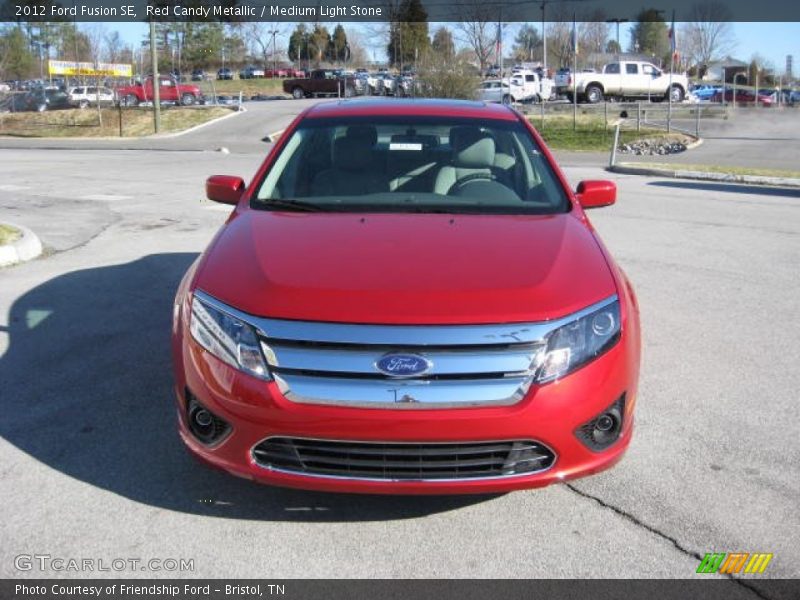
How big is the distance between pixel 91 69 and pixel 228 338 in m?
50.9

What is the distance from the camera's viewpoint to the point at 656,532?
11.0 ft

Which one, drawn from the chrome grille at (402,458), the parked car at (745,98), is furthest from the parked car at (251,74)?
the chrome grille at (402,458)

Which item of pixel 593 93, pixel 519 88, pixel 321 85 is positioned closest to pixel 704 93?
pixel 593 93

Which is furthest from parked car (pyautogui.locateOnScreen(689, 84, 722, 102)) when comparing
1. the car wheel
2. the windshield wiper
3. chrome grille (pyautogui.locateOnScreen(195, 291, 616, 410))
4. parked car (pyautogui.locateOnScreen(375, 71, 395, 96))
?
chrome grille (pyautogui.locateOnScreen(195, 291, 616, 410))

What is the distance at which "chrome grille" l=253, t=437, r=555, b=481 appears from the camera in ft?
10.1

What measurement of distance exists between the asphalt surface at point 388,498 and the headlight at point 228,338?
702mm

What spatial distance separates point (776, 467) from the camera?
392cm

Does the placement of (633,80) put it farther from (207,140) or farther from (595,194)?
(595,194)

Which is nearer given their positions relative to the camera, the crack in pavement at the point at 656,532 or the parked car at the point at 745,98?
the crack in pavement at the point at 656,532

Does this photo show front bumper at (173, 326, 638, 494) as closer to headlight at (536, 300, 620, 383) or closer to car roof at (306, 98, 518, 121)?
headlight at (536, 300, 620, 383)

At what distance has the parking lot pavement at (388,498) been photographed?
319 cm

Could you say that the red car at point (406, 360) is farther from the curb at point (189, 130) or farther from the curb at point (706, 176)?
the curb at point (189, 130)

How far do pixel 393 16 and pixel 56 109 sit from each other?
104ft

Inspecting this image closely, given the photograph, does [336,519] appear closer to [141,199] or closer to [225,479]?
[225,479]
